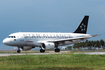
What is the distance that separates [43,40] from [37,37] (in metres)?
1.60

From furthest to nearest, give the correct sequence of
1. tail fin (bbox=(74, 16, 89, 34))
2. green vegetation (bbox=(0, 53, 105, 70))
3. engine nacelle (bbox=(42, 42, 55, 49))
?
tail fin (bbox=(74, 16, 89, 34)) < engine nacelle (bbox=(42, 42, 55, 49)) < green vegetation (bbox=(0, 53, 105, 70))

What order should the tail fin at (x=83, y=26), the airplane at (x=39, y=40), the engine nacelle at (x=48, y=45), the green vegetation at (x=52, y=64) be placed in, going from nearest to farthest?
1. the green vegetation at (x=52, y=64)
2. the airplane at (x=39, y=40)
3. the engine nacelle at (x=48, y=45)
4. the tail fin at (x=83, y=26)

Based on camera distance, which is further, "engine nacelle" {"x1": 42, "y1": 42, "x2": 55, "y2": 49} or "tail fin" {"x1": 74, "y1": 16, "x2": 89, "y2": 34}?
"tail fin" {"x1": 74, "y1": 16, "x2": 89, "y2": 34}

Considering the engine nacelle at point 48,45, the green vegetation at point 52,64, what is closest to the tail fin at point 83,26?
the engine nacelle at point 48,45

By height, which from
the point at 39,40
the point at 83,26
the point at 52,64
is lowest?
the point at 52,64

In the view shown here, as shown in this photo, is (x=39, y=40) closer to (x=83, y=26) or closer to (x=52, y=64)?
(x=83, y=26)

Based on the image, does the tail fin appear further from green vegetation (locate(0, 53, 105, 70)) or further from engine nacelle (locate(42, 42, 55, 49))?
green vegetation (locate(0, 53, 105, 70))

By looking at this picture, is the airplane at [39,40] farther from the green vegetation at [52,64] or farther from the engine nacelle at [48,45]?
the green vegetation at [52,64]

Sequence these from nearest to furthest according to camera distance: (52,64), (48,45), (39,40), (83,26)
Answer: (52,64) < (48,45) < (39,40) < (83,26)

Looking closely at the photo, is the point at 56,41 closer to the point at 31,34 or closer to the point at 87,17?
the point at 31,34

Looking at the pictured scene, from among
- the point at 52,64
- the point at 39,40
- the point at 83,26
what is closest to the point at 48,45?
the point at 39,40

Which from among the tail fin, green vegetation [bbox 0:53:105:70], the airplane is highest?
the tail fin

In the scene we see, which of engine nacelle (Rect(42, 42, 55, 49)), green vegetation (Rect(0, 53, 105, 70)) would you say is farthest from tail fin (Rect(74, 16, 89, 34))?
green vegetation (Rect(0, 53, 105, 70))

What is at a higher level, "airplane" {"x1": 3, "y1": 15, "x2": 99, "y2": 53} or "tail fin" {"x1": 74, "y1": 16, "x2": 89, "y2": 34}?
"tail fin" {"x1": 74, "y1": 16, "x2": 89, "y2": 34}
